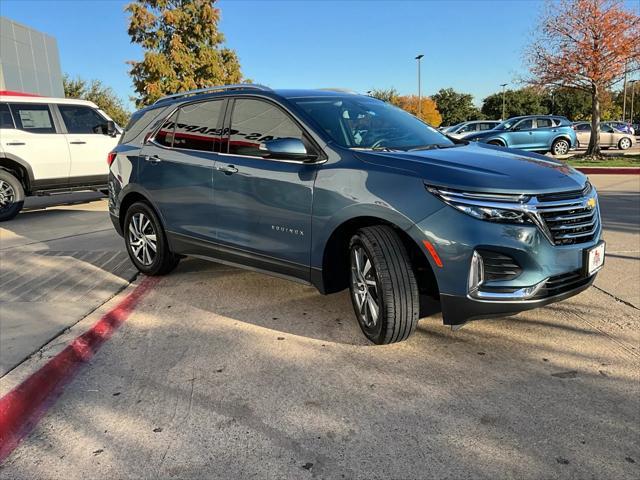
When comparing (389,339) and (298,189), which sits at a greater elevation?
(298,189)

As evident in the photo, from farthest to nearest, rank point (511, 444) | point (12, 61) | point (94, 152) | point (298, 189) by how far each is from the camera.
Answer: point (12, 61) → point (94, 152) → point (298, 189) → point (511, 444)

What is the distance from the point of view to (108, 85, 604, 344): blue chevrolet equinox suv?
3.01 m

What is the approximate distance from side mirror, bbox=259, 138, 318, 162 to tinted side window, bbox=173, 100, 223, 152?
99 centimetres

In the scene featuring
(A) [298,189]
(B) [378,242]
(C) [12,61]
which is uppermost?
(C) [12,61]

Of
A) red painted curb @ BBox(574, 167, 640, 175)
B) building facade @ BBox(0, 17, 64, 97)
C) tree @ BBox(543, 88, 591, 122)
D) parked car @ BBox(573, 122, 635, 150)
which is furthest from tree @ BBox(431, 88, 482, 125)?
red painted curb @ BBox(574, 167, 640, 175)

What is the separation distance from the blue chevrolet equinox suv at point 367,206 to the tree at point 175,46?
26231 millimetres

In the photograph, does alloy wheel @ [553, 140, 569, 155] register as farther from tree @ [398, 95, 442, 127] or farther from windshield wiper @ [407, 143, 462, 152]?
tree @ [398, 95, 442, 127]

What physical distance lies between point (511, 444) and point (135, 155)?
174 inches

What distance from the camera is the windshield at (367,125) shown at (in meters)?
3.84

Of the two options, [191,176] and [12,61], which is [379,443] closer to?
[191,176]

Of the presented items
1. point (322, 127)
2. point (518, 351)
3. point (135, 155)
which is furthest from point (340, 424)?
point (135, 155)

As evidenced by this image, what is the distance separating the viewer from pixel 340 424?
2.69 metres

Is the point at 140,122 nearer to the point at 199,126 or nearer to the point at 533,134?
the point at 199,126

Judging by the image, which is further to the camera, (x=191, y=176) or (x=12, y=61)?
(x=12, y=61)
